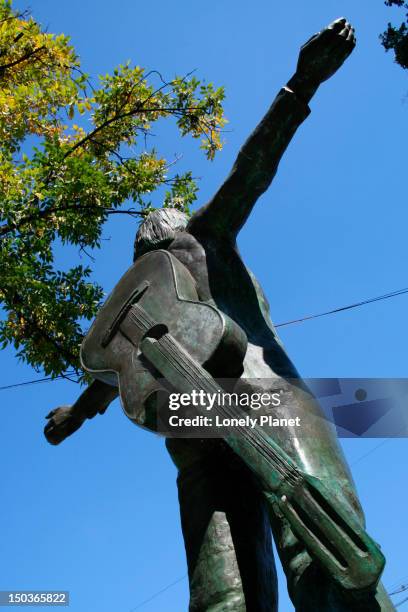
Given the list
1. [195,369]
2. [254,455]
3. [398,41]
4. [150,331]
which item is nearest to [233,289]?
[150,331]

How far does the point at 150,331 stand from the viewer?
2.95 metres

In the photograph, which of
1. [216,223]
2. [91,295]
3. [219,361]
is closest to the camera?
[219,361]

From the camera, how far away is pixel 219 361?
8.99 feet

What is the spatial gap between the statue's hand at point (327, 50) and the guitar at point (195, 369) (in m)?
1.00

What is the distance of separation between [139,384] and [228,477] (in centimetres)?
52

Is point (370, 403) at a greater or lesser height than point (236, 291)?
lesser

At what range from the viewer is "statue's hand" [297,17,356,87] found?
2854 mm

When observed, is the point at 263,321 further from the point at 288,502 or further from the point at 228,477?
the point at 288,502

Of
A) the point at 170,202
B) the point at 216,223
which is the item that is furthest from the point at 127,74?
the point at 216,223

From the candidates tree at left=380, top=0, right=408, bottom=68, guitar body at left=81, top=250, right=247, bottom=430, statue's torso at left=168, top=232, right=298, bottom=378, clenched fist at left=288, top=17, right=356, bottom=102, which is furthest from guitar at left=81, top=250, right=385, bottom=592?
tree at left=380, top=0, right=408, bottom=68

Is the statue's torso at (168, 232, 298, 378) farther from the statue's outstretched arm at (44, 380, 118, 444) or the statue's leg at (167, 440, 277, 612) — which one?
the statue's outstretched arm at (44, 380, 118, 444)

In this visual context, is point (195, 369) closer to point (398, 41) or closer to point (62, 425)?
point (62, 425)

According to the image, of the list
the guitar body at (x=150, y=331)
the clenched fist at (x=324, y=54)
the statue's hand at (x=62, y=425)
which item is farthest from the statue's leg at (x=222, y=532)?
the clenched fist at (x=324, y=54)

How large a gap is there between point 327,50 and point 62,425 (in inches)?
84.4
